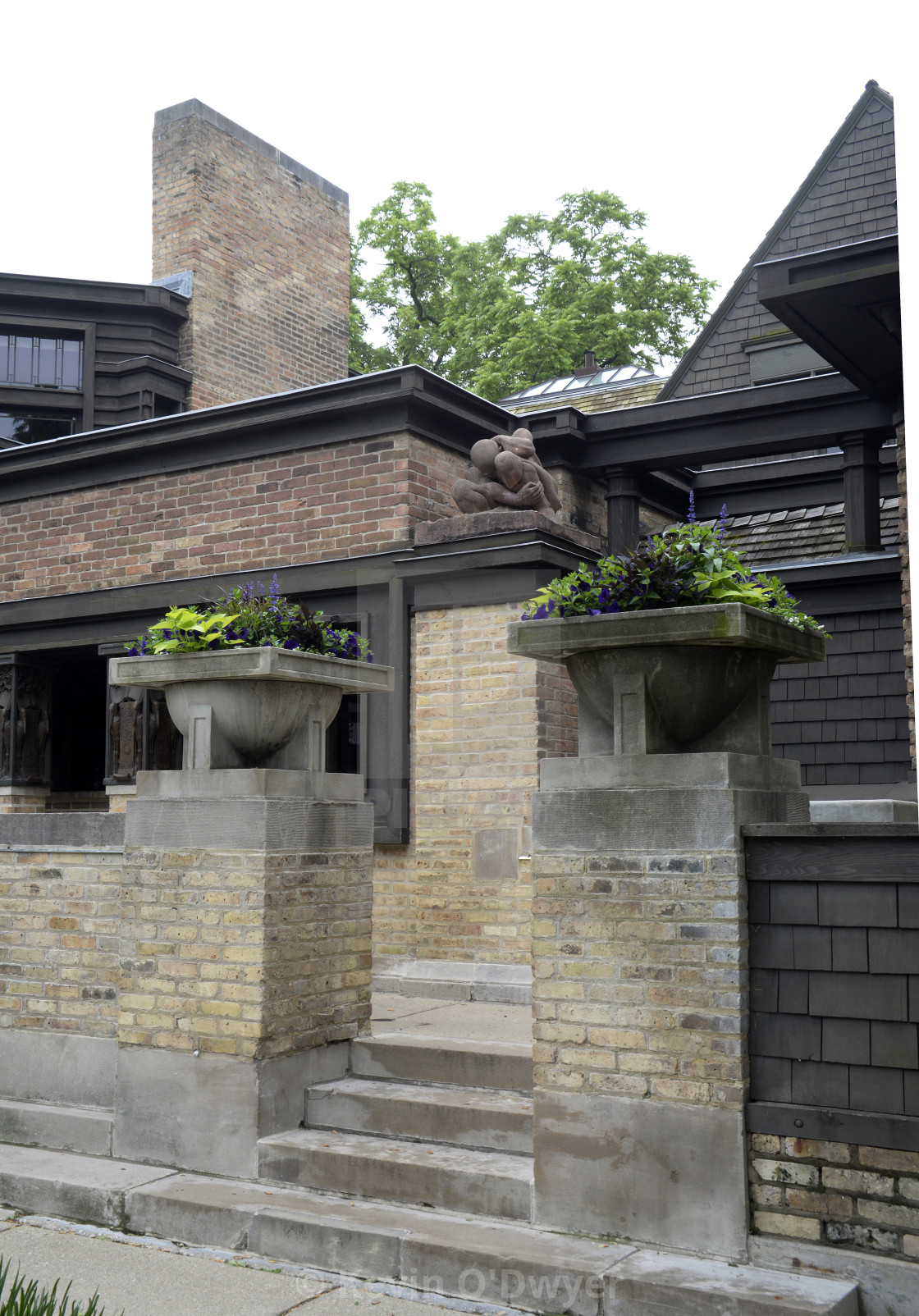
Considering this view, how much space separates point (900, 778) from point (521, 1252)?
5750 mm

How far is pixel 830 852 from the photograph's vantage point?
A: 4152 mm

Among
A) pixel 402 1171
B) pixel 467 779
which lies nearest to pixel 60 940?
pixel 402 1171

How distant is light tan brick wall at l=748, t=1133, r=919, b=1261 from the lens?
3.88 metres

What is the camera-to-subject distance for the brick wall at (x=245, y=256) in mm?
17344

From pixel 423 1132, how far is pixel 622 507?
6.56 metres

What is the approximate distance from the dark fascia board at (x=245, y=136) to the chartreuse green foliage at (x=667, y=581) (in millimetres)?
15445

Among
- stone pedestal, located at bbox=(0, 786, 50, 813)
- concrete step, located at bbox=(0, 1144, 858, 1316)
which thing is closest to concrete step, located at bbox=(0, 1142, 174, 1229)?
concrete step, located at bbox=(0, 1144, 858, 1316)

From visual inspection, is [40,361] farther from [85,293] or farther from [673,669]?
[673,669]

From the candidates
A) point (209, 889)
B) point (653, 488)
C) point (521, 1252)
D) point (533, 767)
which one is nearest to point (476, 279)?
point (653, 488)

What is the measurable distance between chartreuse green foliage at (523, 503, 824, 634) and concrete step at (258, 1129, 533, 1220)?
2.27 metres

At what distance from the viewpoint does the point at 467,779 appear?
26.1ft

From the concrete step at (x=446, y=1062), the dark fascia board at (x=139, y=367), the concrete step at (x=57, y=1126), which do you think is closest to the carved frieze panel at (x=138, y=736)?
the concrete step at (x=57, y=1126)

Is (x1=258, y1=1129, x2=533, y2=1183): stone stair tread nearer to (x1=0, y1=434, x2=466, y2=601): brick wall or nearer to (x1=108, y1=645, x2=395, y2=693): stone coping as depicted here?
(x1=108, y1=645, x2=395, y2=693): stone coping

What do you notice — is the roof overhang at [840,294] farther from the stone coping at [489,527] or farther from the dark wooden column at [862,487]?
the stone coping at [489,527]
